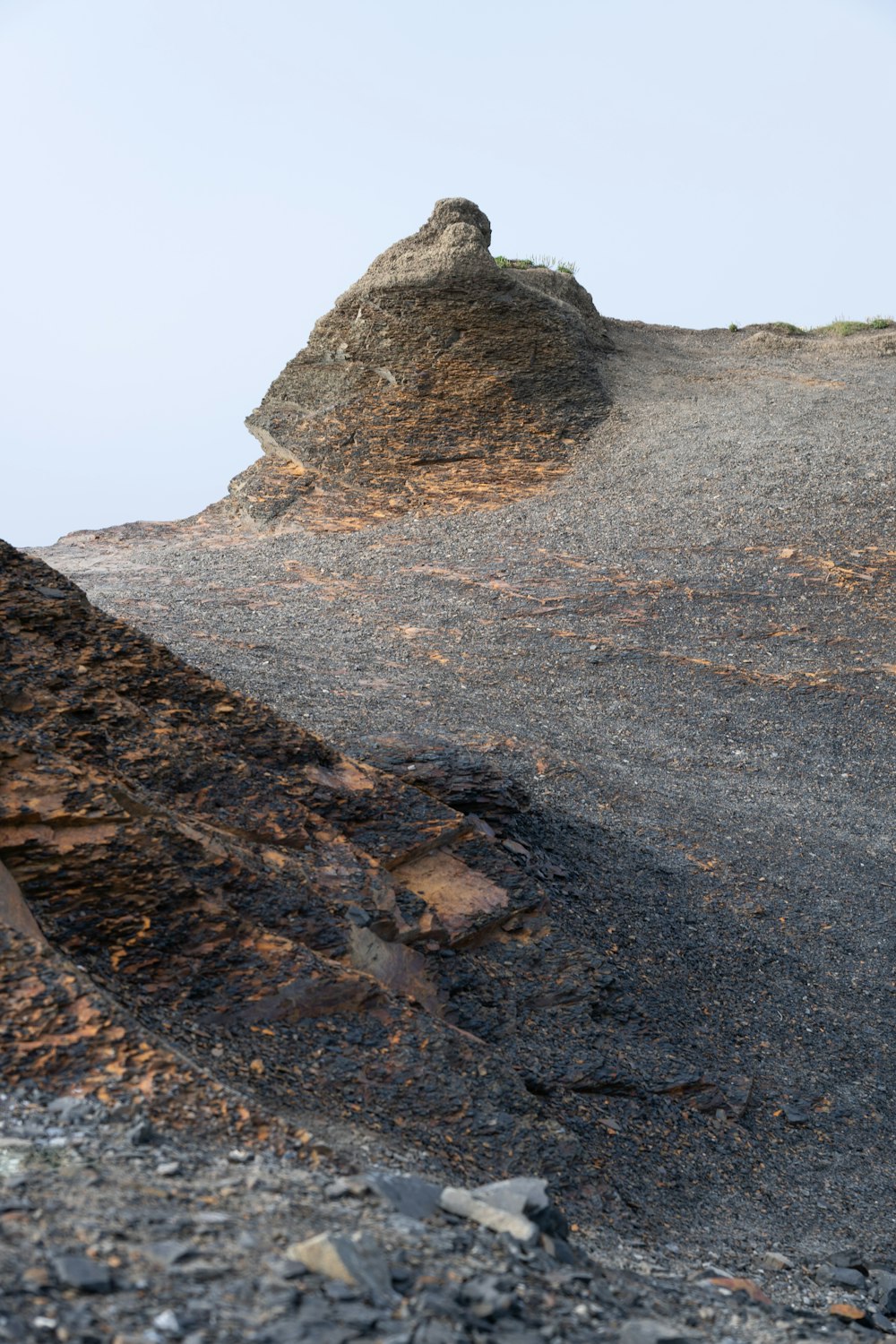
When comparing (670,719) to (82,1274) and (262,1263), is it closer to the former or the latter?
(262,1263)

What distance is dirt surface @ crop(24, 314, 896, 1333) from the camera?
6.05 metres

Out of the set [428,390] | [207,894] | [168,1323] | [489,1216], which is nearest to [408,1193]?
[489,1216]

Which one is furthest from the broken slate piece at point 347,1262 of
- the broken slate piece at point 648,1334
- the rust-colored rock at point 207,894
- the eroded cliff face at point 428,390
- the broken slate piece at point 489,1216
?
the eroded cliff face at point 428,390

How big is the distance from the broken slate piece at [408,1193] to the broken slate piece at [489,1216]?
0.16 feet

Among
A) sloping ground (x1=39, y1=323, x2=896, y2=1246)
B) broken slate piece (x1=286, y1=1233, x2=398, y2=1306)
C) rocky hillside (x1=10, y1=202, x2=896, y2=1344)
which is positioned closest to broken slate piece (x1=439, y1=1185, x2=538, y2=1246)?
rocky hillside (x1=10, y1=202, x2=896, y2=1344)

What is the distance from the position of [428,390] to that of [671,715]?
911 cm

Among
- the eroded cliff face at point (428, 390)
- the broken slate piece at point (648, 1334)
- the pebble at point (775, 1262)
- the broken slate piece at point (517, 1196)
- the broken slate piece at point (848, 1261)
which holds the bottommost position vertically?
the broken slate piece at point (848, 1261)

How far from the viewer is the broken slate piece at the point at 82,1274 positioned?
103 inches

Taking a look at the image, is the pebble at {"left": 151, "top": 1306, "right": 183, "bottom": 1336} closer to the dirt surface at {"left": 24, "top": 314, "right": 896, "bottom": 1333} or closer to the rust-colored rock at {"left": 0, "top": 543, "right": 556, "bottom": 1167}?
the rust-colored rock at {"left": 0, "top": 543, "right": 556, "bottom": 1167}

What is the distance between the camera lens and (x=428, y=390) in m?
18.8

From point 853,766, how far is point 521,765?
3.86m

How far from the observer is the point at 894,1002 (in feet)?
26.5

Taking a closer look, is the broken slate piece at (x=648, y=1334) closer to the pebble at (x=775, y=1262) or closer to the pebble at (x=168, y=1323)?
the pebble at (x=168, y=1323)

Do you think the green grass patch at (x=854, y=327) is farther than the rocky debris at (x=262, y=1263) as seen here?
Yes
